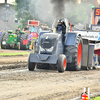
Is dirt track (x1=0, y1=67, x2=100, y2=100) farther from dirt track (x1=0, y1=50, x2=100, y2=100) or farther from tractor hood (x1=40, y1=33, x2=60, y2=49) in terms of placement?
tractor hood (x1=40, y1=33, x2=60, y2=49)

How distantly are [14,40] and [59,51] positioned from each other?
1444 cm

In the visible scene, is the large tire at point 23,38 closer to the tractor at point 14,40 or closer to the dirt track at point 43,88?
the tractor at point 14,40

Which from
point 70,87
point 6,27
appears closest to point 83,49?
point 70,87

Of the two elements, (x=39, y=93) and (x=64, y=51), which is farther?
(x=64, y=51)

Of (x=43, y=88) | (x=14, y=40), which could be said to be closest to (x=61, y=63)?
(x=43, y=88)

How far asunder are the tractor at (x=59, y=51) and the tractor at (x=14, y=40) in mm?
12746

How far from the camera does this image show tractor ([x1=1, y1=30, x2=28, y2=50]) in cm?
2497

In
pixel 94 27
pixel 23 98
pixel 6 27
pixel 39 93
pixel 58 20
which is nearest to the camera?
pixel 23 98

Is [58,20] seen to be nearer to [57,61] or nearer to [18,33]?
[57,61]

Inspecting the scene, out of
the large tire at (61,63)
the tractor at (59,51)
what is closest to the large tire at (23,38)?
the tractor at (59,51)

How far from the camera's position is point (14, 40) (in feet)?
83.1

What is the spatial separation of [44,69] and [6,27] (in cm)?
5251

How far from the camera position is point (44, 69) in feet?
40.4

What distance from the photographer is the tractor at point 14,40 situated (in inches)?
983
